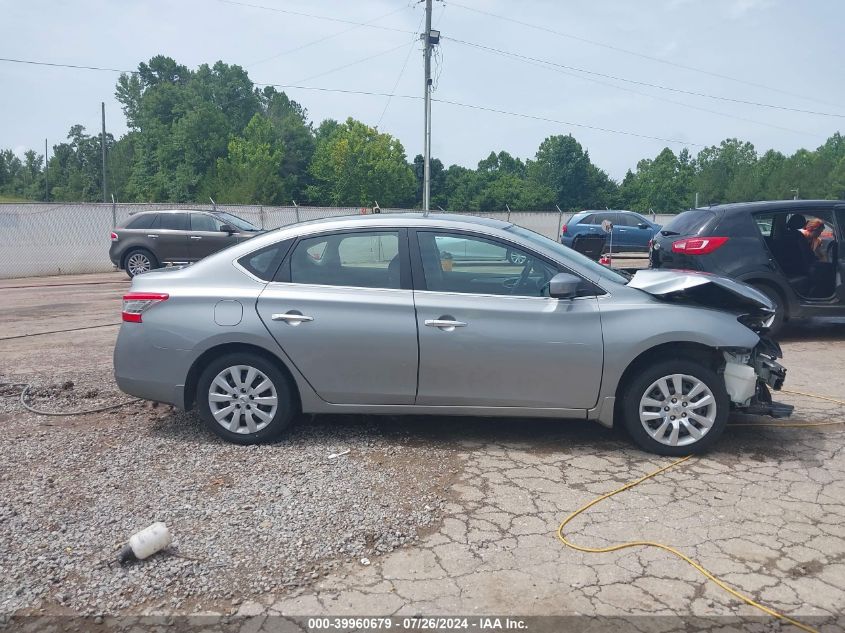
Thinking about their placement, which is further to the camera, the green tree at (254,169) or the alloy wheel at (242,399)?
the green tree at (254,169)

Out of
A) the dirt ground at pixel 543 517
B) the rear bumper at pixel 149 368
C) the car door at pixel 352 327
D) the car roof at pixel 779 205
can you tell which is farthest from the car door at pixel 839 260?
the rear bumper at pixel 149 368

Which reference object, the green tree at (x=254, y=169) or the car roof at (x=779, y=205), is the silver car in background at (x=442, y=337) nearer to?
the car roof at (x=779, y=205)

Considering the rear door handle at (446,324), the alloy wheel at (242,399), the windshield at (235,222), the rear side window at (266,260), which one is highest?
the windshield at (235,222)

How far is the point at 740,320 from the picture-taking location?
200 inches

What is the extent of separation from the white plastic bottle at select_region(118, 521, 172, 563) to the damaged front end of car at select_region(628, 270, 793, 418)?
3.45 meters

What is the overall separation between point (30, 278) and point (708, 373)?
2016 cm

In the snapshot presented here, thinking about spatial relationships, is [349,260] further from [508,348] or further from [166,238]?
[166,238]

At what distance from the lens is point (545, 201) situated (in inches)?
3647

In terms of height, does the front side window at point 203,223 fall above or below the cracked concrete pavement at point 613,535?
above

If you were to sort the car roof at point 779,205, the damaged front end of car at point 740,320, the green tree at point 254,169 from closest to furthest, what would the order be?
the damaged front end of car at point 740,320
the car roof at point 779,205
the green tree at point 254,169

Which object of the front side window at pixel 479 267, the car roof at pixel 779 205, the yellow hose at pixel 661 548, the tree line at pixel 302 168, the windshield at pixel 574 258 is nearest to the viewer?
the yellow hose at pixel 661 548

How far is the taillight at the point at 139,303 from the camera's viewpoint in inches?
199

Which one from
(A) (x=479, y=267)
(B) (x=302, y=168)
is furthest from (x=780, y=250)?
(B) (x=302, y=168)

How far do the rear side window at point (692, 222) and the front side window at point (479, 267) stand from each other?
4415mm
